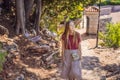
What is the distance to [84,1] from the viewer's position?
14773 mm

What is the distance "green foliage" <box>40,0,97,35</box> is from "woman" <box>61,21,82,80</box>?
634 cm

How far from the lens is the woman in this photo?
765 cm

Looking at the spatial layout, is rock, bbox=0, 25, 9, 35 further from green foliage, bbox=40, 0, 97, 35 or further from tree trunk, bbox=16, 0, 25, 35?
green foliage, bbox=40, 0, 97, 35

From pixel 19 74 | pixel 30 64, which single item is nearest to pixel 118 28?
pixel 30 64

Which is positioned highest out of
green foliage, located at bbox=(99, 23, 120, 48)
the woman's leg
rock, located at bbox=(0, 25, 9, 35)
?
rock, located at bbox=(0, 25, 9, 35)

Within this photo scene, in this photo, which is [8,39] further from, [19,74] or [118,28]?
[118,28]

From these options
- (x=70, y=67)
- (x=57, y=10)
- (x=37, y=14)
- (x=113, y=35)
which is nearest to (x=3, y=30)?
(x=37, y=14)

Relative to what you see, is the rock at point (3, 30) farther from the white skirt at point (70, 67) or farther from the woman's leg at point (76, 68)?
the woman's leg at point (76, 68)

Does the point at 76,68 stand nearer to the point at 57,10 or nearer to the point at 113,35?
A: the point at 113,35

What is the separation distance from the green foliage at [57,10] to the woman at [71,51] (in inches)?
250

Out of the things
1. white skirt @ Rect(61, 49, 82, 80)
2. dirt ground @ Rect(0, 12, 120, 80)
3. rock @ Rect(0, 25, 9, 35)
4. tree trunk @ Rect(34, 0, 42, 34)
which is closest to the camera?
white skirt @ Rect(61, 49, 82, 80)

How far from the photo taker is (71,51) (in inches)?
303

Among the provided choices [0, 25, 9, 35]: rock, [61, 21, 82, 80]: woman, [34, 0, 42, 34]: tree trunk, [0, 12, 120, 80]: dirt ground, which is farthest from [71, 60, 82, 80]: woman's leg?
[34, 0, 42, 34]: tree trunk

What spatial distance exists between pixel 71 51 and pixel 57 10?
7.63m
